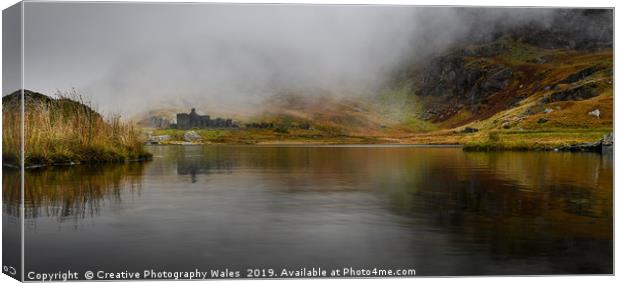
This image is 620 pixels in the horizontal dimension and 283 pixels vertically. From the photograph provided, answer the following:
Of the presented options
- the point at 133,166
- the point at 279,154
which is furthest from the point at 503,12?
the point at 133,166

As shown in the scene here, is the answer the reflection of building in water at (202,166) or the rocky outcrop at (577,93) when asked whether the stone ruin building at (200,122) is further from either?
the rocky outcrop at (577,93)

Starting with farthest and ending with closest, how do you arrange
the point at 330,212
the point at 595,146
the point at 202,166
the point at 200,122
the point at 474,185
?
the point at 202,166 → the point at 474,185 → the point at 200,122 → the point at 595,146 → the point at 330,212

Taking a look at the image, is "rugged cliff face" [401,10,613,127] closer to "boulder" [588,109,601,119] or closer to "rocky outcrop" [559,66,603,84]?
"rocky outcrop" [559,66,603,84]

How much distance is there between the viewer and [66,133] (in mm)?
18469

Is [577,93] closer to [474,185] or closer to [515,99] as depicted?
[515,99]

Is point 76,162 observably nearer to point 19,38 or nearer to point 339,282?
point 19,38

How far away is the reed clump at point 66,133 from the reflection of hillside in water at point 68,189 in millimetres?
358

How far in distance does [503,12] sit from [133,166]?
1189 centimetres

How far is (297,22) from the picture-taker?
14.8m

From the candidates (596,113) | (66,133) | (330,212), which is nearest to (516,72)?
(596,113)

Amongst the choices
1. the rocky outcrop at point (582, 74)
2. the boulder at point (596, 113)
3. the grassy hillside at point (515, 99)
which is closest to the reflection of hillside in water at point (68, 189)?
the grassy hillside at point (515, 99)

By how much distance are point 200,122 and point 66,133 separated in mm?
3658

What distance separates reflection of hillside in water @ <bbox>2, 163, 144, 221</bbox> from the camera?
13.6 meters

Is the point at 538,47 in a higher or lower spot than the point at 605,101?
higher
